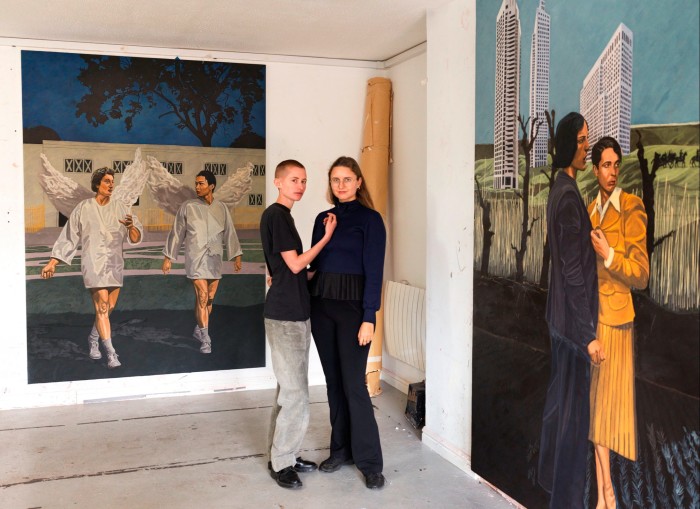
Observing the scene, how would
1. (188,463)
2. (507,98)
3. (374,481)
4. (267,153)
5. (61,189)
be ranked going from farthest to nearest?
1. (267,153)
2. (61,189)
3. (188,463)
4. (374,481)
5. (507,98)

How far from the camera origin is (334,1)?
3.72 metres

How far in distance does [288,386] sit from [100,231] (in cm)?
236

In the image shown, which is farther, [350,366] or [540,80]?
[350,366]

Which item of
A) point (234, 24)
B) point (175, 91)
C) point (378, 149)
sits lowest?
point (378, 149)

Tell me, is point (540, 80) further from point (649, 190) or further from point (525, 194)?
point (649, 190)

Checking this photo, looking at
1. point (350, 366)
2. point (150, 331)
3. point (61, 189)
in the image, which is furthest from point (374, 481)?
point (61, 189)

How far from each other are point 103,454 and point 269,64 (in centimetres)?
311

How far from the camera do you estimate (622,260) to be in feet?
7.77

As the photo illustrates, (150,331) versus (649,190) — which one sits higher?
(649,190)

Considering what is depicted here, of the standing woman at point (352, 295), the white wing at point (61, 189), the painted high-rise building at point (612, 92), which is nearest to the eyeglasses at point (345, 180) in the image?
the standing woman at point (352, 295)

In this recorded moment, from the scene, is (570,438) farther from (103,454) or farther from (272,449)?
(103,454)

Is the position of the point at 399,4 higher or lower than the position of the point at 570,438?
higher

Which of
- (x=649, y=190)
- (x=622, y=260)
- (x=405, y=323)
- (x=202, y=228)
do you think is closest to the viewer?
(x=649, y=190)

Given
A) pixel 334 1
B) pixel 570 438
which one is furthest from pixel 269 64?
A: pixel 570 438
